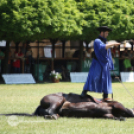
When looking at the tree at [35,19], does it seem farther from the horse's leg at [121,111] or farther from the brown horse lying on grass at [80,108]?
the horse's leg at [121,111]

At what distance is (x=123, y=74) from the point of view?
23391 mm

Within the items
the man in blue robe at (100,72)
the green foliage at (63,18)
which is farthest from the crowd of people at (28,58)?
the man in blue robe at (100,72)

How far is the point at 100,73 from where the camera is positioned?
9531 mm

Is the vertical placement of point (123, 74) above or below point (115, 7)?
below

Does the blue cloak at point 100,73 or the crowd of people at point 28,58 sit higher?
the blue cloak at point 100,73

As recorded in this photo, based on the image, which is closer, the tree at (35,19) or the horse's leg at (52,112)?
the horse's leg at (52,112)

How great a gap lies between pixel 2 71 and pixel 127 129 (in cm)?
1692

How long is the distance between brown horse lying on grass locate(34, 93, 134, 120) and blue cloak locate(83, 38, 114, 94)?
1243 mm

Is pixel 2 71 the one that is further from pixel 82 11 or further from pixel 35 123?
pixel 35 123

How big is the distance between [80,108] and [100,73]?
1704mm

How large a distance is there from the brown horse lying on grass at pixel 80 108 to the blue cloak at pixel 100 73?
1243mm

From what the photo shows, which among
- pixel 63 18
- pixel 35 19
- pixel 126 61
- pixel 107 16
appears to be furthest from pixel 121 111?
pixel 126 61

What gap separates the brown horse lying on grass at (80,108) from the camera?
7.94 metres

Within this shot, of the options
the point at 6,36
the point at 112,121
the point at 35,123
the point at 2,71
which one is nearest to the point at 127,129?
the point at 112,121
